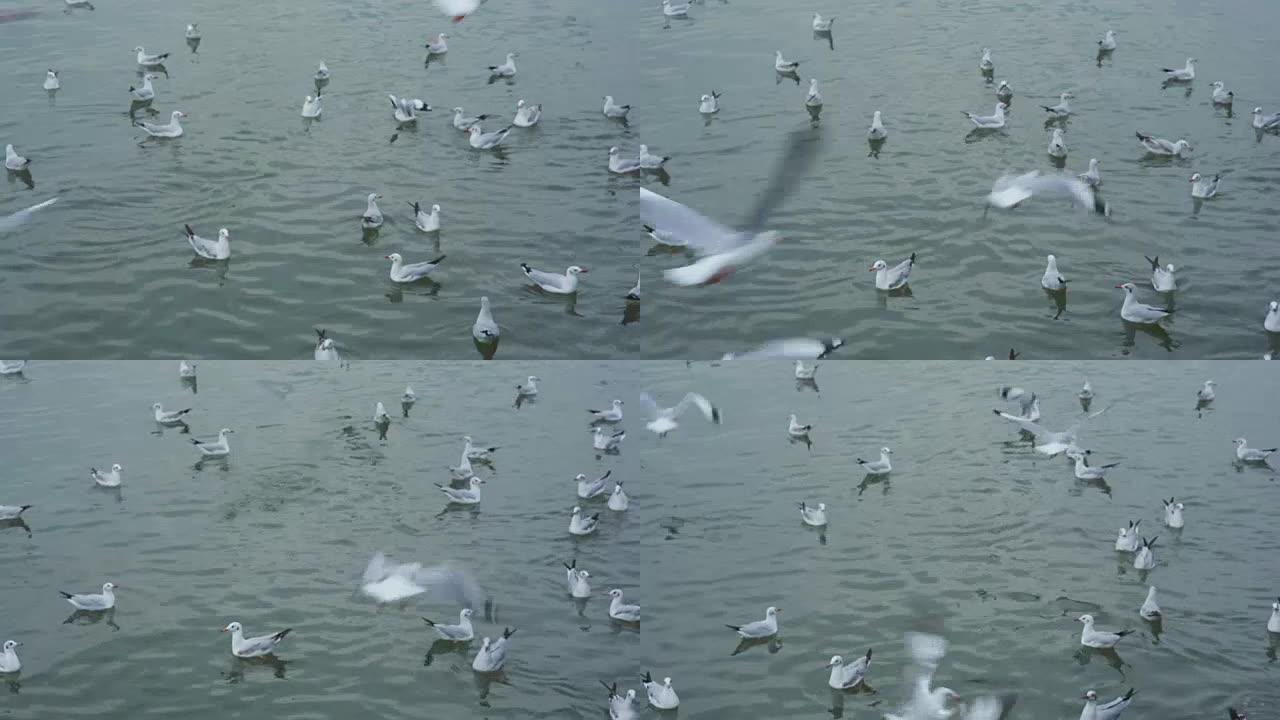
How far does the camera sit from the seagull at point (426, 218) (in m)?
8.52

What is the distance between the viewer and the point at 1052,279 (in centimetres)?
810

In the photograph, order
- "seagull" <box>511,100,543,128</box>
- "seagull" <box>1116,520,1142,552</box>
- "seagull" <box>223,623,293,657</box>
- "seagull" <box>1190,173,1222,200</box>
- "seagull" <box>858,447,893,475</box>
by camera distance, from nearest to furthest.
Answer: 1. "seagull" <box>223,623,293,657</box>
2. "seagull" <box>1116,520,1142,552</box>
3. "seagull" <box>1190,173,1222,200</box>
4. "seagull" <box>858,447,893,475</box>
5. "seagull" <box>511,100,543,128</box>

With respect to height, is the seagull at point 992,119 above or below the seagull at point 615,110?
below

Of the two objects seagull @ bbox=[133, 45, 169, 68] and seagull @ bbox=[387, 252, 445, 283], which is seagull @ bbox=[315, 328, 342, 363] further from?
seagull @ bbox=[133, 45, 169, 68]

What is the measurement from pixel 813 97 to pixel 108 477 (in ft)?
17.2

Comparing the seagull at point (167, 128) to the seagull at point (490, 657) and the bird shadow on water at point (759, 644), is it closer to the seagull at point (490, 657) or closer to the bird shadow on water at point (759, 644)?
the seagull at point (490, 657)

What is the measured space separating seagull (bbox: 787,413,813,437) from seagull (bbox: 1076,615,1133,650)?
2.48 m

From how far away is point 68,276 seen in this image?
7953 mm

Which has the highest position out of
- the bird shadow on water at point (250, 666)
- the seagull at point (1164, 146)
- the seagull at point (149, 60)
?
the seagull at point (149, 60)

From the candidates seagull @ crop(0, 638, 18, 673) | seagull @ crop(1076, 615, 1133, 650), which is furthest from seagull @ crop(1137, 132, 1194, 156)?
seagull @ crop(0, 638, 18, 673)

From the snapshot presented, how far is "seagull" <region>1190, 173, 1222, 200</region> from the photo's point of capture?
9.00 m

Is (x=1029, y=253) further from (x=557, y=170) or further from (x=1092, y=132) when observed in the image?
(x=557, y=170)

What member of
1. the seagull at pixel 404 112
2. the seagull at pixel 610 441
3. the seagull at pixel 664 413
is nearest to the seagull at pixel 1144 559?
the seagull at pixel 664 413

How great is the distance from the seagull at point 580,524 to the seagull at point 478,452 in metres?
0.95
